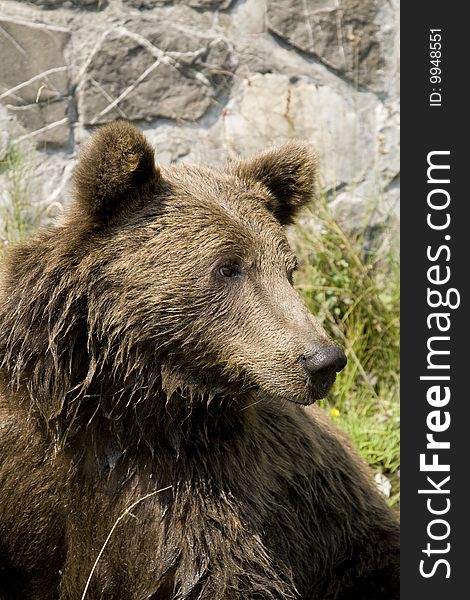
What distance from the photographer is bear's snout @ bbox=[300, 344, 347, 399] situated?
12.9 feet

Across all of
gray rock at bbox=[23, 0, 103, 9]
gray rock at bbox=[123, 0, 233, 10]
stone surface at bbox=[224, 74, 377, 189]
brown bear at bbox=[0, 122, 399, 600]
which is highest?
gray rock at bbox=[123, 0, 233, 10]

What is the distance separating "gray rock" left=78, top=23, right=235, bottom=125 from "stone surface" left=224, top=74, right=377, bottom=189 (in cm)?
25

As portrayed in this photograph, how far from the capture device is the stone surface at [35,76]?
7.48 meters

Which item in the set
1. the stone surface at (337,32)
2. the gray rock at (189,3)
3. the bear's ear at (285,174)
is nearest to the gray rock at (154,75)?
the gray rock at (189,3)

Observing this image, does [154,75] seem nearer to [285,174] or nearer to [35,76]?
[35,76]

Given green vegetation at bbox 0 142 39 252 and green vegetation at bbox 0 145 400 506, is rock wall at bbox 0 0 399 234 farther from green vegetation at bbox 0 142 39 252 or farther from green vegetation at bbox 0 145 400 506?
green vegetation at bbox 0 145 400 506

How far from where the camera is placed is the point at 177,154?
789cm

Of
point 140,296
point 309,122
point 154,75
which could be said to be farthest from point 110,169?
point 309,122

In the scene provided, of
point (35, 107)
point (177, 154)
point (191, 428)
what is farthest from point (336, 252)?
point (191, 428)

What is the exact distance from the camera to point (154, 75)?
780 cm

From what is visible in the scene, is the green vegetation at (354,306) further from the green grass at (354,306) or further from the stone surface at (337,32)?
the stone surface at (337,32)

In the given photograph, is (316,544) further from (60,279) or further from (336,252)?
(336,252)

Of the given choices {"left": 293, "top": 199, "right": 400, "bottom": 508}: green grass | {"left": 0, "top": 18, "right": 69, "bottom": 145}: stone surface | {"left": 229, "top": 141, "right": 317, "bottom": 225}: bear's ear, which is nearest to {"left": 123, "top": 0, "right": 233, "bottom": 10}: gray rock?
{"left": 0, "top": 18, "right": 69, "bottom": 145}: stone surface

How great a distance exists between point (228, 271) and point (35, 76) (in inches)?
154
